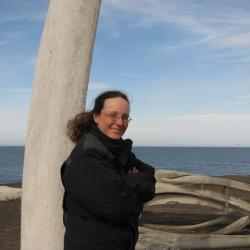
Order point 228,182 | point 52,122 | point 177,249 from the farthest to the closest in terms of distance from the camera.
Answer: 1. point 228,182
2. point 177,249
3. point 52,122

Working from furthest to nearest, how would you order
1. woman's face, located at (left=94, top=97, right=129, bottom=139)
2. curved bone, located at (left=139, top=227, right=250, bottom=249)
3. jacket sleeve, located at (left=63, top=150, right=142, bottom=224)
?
curved bone, located at (left=139, top=227, right=250, bottom=249)
woman's face, located at (left=94, top=97, right=129, bottom=139)
jacket sleeve, located at (left=63, top=150, right=142, bottom=224)

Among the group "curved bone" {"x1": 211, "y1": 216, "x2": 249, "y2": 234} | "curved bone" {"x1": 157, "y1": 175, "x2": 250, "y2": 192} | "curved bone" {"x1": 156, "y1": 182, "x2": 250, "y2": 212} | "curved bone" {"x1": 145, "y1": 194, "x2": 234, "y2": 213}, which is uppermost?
"curved bone" {"x1": 157, "y1": 175, "x2": 250, "y2": 192}

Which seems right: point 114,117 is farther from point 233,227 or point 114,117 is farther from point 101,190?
point 233,227

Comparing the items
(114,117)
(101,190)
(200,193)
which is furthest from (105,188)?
(200,193)

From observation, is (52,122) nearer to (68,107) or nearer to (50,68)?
(68,107)

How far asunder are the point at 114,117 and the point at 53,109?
63 centimetres

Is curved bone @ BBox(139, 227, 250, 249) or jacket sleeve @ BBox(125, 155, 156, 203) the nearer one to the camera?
jacket sleeve @ BBox(125, 155, 156, 203)

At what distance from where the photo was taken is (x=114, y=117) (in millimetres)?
2455

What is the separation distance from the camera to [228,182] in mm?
7086

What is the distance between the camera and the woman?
2209 millimetres

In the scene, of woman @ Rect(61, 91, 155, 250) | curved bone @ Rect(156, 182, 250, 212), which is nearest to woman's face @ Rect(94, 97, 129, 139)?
woman @ Rect(61, 91, 155, 250)

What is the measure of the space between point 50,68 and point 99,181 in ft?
3.55

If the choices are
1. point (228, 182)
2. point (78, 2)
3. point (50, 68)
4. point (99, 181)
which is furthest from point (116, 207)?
point (228, 182)

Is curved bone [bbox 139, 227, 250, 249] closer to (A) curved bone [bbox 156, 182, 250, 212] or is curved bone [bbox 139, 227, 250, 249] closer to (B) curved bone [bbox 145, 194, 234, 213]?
(B) curved bone [bbox 145, 194, 234, 213]
